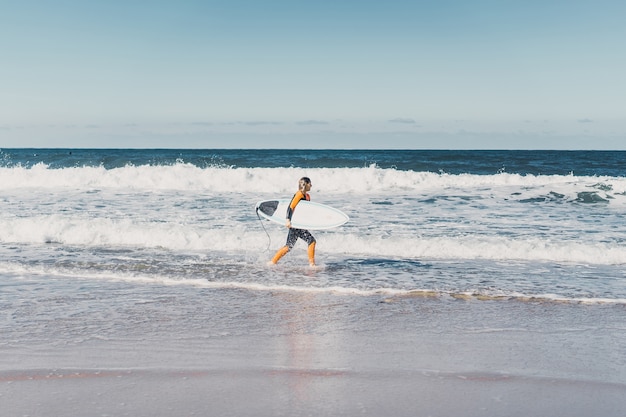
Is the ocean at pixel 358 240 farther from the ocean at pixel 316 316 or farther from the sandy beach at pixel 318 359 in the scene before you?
the sandy beach at pixel 318 359

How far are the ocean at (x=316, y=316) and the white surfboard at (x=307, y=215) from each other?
68cm

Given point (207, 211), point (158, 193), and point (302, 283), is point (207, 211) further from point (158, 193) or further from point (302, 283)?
point (302, 283)

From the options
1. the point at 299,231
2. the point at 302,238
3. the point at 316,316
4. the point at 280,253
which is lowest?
the point at 316,316

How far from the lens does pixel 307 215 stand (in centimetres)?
1153

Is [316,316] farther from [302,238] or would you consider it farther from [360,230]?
[360,230]

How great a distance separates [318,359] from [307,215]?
246 inches

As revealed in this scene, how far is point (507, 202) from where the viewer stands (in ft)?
71.2

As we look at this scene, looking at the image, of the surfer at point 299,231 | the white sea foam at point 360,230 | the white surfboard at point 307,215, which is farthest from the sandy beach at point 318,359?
the white surfboard at point 307,215

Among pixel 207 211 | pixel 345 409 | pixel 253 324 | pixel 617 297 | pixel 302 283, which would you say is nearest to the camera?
pixel 345 409

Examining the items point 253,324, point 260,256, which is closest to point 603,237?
point 260,256

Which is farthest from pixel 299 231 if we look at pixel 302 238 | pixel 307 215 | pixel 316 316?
pixel 316 316

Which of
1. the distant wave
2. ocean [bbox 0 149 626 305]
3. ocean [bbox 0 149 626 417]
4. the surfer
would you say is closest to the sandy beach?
ocean [bbox 0 149 626 417]

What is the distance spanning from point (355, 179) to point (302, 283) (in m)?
18.9

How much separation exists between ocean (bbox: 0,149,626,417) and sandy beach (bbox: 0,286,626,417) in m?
0.02
